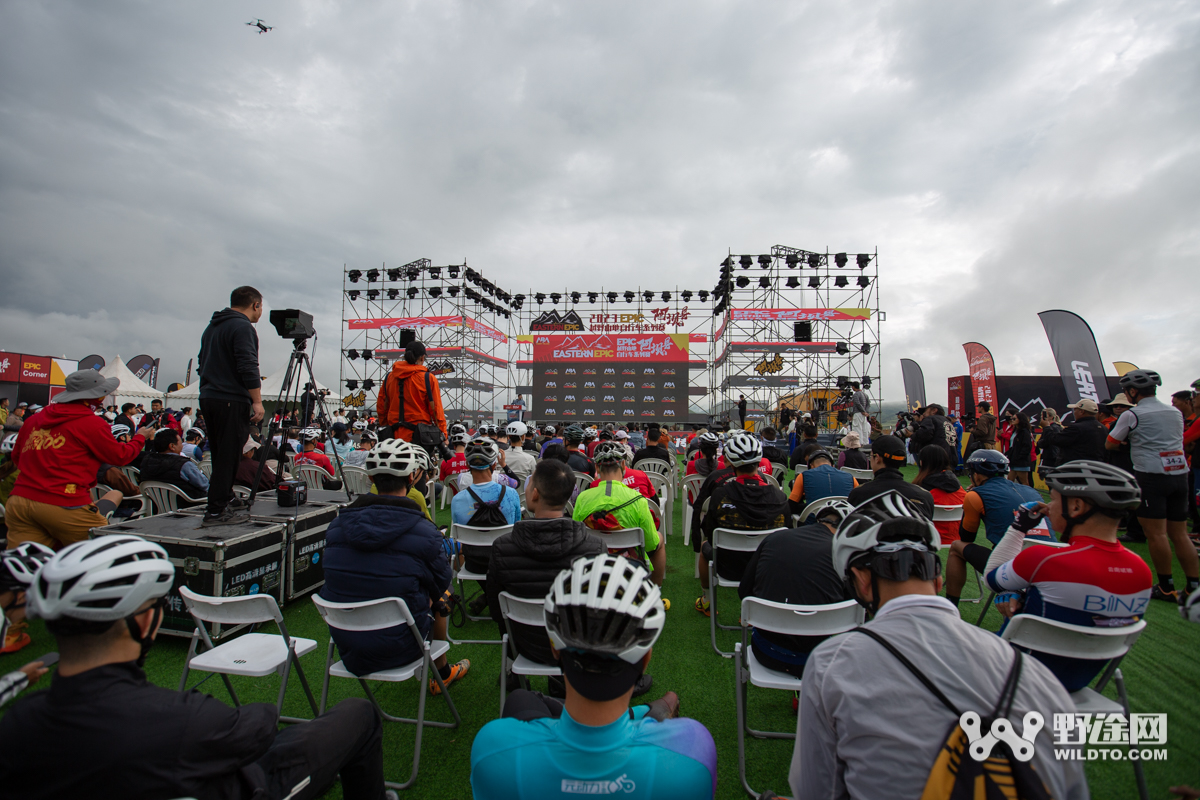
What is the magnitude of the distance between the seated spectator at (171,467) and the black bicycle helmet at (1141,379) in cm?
826

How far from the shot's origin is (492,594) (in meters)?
2.63

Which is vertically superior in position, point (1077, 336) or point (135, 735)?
point (1077, 336)

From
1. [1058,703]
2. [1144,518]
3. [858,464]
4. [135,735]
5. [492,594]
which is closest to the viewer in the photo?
[1058,703]

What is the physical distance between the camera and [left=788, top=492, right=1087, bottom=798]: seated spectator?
39.4 inches

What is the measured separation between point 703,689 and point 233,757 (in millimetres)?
2416

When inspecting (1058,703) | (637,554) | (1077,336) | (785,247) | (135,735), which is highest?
(785,247)

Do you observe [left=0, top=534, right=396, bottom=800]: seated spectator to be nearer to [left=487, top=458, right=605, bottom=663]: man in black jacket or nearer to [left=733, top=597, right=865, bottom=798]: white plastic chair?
[left=487, top=458, right=605, bottom=663]: man in black jacket

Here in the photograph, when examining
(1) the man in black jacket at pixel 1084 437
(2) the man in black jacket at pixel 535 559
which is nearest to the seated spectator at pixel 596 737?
(2) the man in black jacket at pixel 535 559

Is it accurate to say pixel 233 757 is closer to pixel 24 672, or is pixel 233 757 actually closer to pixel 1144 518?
pixel 24 672

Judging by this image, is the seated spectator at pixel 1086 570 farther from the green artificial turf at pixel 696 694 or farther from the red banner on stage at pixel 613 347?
the red banner on stage at pixel 613 347

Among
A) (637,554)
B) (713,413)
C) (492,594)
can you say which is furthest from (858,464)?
(713,413)

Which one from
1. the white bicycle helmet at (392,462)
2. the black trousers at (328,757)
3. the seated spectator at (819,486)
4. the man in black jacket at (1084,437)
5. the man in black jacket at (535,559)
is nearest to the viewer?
the black trousers at (328,757)

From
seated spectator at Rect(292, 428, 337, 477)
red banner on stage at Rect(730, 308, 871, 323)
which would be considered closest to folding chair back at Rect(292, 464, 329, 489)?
seated spectator at Rect(292, 428, 337, 477)

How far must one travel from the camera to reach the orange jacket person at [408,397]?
4.71 meters
